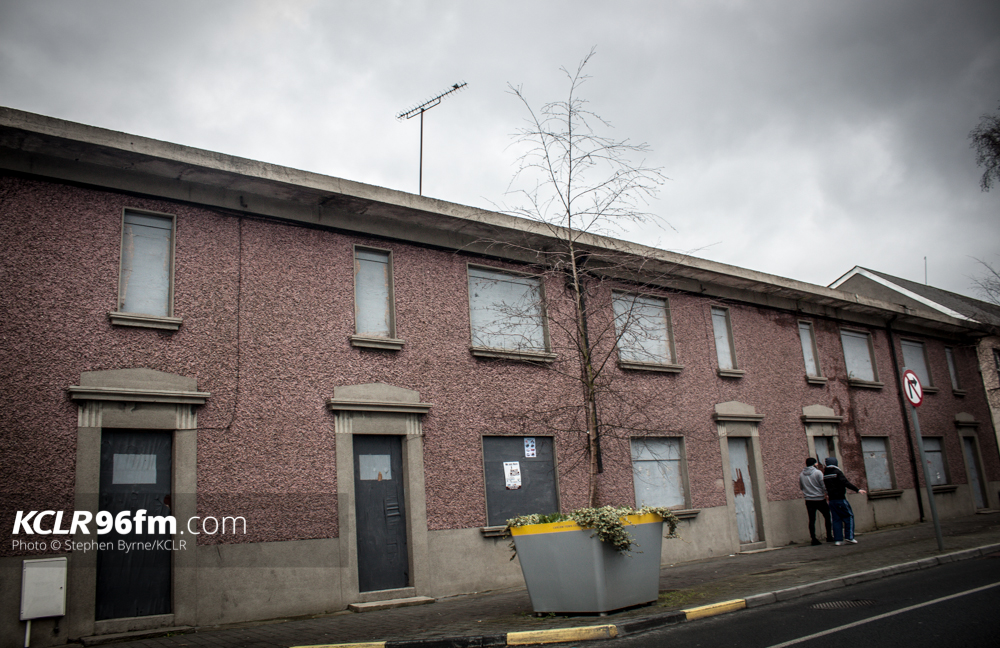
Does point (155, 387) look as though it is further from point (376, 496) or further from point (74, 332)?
point (376, 496)

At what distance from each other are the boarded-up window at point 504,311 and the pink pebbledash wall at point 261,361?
33 centimetres

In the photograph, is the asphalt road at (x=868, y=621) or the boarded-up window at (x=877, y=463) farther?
the boarded-up window at (x=877, y=463)

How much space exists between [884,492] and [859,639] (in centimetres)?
1520

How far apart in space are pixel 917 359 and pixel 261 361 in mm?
20764

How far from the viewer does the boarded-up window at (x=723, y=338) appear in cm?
1753

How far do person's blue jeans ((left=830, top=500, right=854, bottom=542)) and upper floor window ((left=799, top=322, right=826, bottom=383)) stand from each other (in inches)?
173

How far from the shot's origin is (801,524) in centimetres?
1756

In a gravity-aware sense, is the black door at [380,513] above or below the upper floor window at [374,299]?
below

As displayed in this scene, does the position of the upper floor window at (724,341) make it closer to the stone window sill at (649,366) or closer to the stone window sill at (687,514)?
the stone window sill at (649,366)

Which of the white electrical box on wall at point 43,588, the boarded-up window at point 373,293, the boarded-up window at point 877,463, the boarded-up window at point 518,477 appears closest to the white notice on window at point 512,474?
the boarded-up window at point 518,477

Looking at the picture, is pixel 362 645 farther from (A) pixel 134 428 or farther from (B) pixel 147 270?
(B) pixel 147 270

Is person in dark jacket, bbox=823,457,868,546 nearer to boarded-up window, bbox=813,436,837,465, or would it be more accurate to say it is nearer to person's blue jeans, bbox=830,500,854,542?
person's blue jeans, bbox=830,500,854,542

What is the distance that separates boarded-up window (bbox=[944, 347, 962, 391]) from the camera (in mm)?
24469

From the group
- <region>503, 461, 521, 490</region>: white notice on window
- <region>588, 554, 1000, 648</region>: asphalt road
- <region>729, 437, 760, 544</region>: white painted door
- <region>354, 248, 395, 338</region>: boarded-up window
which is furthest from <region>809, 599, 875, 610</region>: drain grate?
<region>729, 437, 760, 544</region>: white painted door
